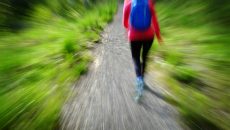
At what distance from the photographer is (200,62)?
5602 mm

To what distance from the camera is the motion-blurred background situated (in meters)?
3.48

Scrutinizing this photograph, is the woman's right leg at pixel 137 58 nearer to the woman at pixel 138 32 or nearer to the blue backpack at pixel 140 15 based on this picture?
the woman at pixel 138 32

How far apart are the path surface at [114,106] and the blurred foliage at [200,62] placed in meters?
0.33

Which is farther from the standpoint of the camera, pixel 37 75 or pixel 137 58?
pixel 37 75

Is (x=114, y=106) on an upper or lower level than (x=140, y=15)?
lower

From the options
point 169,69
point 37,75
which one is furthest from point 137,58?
point 37,75

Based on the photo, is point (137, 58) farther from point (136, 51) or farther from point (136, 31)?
point (136, 31)

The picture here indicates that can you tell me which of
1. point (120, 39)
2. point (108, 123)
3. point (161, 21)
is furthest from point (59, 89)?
point (161, 21)

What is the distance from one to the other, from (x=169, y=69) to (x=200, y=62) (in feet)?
2.42

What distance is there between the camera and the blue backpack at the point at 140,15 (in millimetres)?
3658

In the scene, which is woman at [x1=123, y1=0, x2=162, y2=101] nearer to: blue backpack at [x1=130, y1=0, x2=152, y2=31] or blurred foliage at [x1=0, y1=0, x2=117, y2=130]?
blue backpack at [x1=130, y1=0, x2=152, y2=31]

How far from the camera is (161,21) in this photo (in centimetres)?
1153

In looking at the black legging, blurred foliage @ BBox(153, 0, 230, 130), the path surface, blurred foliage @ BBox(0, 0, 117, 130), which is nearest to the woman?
the black legging

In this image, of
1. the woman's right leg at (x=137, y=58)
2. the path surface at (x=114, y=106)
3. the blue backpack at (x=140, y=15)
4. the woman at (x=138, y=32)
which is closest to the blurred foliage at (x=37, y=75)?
the path surface at (x=114, y=106)
